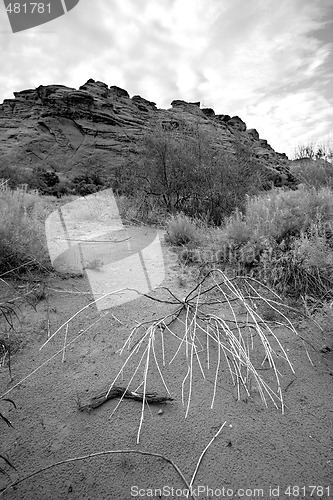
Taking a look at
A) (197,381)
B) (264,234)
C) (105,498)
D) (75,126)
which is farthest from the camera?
(75,126)

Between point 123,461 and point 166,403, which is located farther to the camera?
point 166,403

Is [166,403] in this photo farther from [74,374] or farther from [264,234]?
[264,234]

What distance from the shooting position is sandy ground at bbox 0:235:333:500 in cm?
117

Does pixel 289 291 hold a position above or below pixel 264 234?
below

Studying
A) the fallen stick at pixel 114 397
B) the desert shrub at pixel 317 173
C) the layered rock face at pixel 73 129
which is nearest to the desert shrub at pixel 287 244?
the fallen stick at pixel 114 397

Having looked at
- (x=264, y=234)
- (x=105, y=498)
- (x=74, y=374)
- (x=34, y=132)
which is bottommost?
(x=105, y=498)

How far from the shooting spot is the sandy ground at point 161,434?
1167 millimetres

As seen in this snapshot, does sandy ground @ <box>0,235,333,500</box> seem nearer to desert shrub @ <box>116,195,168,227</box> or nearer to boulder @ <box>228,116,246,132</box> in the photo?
desert shrub @ <box>116,195,168,227</box>

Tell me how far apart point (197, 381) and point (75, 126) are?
33.1 m

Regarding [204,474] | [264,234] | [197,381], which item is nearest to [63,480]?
[204,474]

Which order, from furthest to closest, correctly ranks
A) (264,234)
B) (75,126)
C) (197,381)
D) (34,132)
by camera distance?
(75,126), (34,132), (264,234), (197,381)

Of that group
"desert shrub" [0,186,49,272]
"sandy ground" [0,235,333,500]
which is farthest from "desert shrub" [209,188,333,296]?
"desert shrub" [0,186,49,272]

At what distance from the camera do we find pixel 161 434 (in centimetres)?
139

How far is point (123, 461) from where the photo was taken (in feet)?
4.11
